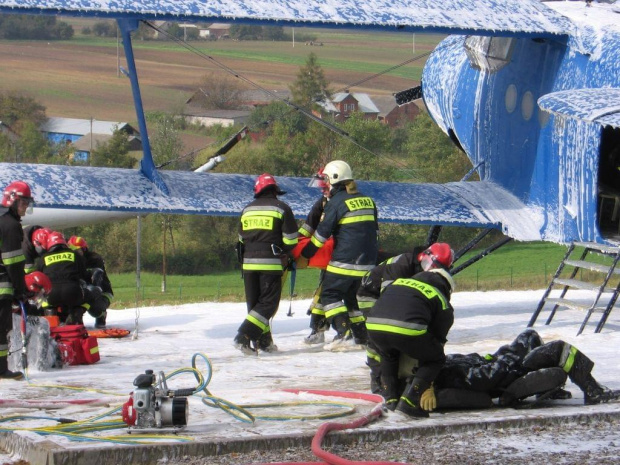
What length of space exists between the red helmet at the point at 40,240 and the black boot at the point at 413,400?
594 cm

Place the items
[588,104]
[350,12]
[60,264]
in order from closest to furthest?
1. [588,104]
2. [60,264]
3. [350,12]

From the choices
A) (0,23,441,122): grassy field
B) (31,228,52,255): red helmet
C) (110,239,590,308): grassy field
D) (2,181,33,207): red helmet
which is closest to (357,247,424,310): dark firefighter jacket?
(2,181,33,207): red helmet

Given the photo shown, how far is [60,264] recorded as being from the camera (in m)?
12.7

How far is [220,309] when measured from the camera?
15812mm

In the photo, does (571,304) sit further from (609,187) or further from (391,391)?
(391,391)

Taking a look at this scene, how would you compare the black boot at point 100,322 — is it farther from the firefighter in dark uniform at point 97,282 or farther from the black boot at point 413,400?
the black boot at point 413,400

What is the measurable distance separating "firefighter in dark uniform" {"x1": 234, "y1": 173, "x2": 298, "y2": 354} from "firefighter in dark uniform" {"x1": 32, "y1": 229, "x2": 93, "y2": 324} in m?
1.95

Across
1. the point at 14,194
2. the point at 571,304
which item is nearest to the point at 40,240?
the point at 14,194

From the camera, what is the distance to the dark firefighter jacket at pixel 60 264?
12.7 m

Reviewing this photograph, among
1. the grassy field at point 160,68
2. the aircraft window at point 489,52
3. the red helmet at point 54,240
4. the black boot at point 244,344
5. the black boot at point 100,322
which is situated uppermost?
the grassy field at point 160,68

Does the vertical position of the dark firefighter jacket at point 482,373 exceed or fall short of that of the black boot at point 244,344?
it exceeds it

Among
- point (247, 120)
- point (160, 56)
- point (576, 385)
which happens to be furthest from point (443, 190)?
point (160, 56)

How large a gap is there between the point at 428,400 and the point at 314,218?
452cm

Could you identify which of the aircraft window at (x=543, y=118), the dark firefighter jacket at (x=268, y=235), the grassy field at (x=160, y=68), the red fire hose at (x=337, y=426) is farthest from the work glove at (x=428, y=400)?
the grassy field at (x=160, y=68)
